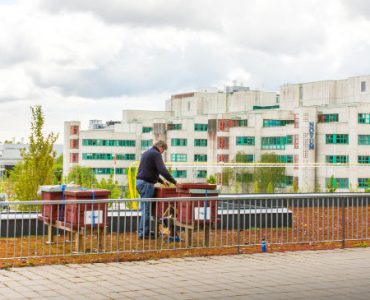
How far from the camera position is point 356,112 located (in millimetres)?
96188

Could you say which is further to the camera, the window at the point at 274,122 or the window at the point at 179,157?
the window at the point at 179,157

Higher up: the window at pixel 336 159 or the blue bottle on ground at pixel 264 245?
the window at pixel 336 159

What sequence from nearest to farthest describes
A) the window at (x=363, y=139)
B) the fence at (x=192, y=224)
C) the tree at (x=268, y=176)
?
1. the fence at (x=192, y=224)
2. the tree at (x=268, y=176)
3. the window at (x=363, y=139)

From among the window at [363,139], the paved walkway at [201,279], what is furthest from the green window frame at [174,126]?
the paved walkway at [201,279]

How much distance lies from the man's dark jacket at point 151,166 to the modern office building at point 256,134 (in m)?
48.1

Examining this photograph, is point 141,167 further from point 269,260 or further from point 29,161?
point 29,161

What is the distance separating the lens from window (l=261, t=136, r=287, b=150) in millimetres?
108000

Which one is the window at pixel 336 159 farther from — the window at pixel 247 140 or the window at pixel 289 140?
the window at pixel 247 140

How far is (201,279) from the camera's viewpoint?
10.1 metres

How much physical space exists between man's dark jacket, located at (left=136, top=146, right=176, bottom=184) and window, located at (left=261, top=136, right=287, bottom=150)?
9413 cm

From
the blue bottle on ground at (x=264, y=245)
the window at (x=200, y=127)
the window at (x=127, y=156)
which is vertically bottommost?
the blue bottle on ground at (x=264, y=245)

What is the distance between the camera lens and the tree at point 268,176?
1849 inches

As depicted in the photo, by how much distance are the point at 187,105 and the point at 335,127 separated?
Answer: 59.4 metres

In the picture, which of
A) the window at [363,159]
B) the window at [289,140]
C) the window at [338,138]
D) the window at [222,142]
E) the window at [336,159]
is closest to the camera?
the window at [338,138]
